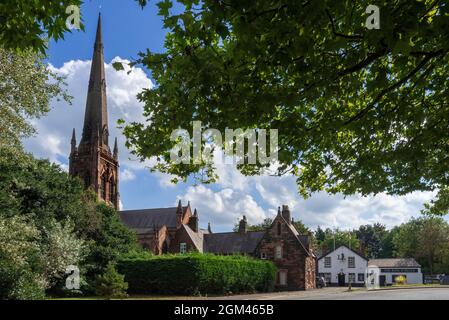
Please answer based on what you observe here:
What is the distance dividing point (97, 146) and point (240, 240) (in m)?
33.3

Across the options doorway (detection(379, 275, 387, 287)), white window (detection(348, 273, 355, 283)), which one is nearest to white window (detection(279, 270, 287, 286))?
white window (detection(348, 273, 355, 283))

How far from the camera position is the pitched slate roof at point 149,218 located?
262ft

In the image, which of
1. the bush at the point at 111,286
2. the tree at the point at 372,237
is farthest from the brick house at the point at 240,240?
the tree at the point at 372,237

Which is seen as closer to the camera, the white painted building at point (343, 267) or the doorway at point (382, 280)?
the white painted building at point (343, 267)

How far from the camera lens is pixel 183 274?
4381cm

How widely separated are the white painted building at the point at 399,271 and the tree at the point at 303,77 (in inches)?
3159

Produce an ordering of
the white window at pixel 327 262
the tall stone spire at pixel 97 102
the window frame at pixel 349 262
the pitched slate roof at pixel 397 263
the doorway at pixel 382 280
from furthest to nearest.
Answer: the pitched slate roof at pixel 397 263
the tall stone spire at pixel 97 102
the doorway at pixel 382 280
the white window at pixel 327 262
the window frame at pixel 349 262

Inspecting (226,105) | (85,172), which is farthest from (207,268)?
(85,172)

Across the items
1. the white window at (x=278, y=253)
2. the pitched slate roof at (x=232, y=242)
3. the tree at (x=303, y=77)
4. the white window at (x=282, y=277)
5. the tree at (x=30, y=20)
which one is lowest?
the white window at (x=282, y=277)

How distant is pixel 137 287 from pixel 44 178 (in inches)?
566

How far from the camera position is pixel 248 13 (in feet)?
19.3

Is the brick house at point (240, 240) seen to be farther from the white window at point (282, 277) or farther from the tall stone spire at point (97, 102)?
the tall stone spire at point (97, 102)

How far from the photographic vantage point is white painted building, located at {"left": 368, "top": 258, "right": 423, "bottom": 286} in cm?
8625
